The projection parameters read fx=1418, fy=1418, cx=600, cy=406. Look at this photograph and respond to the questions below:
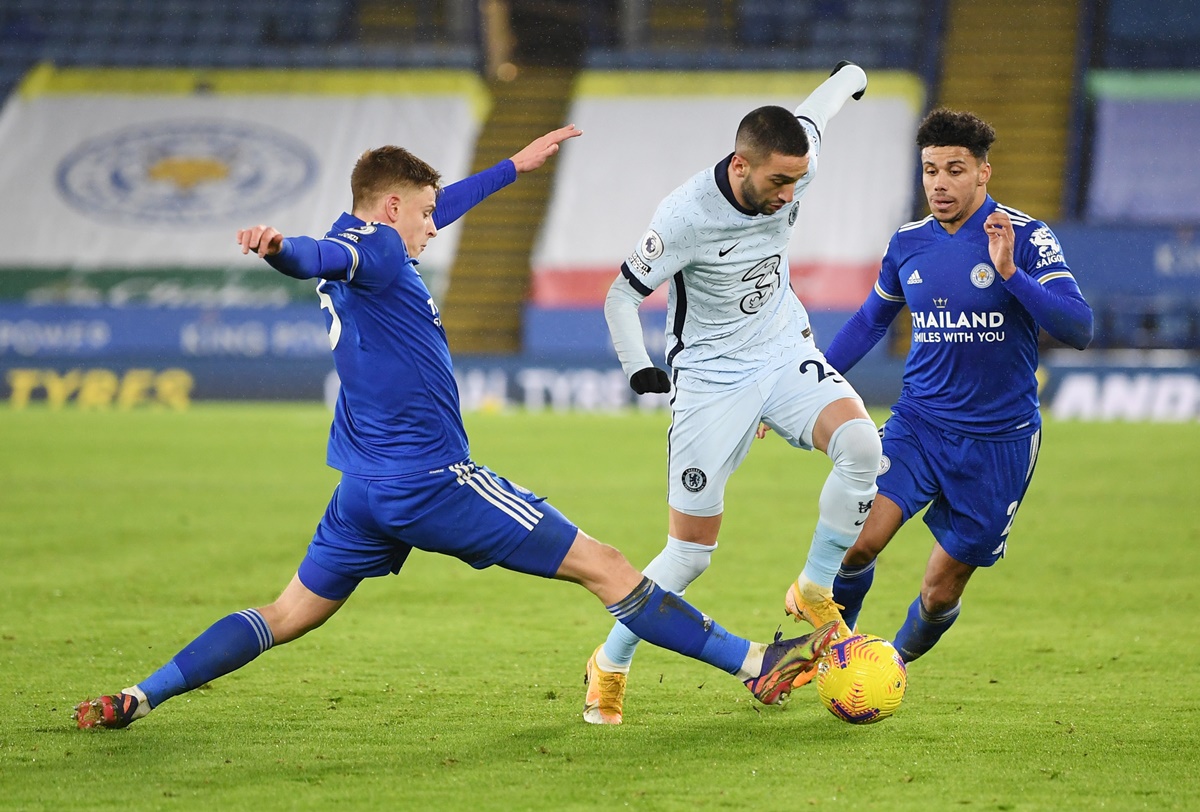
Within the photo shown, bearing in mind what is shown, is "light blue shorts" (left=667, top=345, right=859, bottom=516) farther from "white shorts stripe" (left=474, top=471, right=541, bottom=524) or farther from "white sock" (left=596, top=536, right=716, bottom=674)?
"white shorts stripe" (left=474, top=471, right=541, bottom=524)

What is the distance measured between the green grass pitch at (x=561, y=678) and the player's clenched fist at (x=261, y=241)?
1.58m

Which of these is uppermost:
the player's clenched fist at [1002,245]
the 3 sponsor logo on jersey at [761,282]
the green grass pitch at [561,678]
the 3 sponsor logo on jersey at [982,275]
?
the player's clenched fist at [1002,245]

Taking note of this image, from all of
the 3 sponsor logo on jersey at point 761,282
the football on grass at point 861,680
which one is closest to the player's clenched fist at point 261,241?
the 3 sponsor logo on jersey at point 761,282

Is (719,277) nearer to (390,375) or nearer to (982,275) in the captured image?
(982,275)

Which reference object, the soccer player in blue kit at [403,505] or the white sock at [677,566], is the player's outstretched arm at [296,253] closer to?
the soccer player in blue kit at [403,505]

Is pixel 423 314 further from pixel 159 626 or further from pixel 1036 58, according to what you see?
pixel 1036 58

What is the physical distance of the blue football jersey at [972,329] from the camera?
5.39 metres

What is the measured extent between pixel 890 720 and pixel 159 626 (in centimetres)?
365

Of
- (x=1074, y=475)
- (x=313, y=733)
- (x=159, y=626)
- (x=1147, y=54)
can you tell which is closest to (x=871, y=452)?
(x=313, y=733)

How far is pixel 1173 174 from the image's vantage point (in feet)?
71.2

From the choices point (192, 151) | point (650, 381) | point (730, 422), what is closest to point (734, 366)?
point (730, 422)

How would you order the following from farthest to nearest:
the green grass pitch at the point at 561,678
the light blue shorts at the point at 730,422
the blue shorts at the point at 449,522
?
the light blue shorts at the point at 730,422 < the blue shorts at the point at 449,522 < the green grass pitch at the point at 561,678

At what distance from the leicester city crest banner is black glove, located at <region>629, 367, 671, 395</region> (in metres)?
18.0

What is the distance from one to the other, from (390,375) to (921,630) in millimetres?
2466
